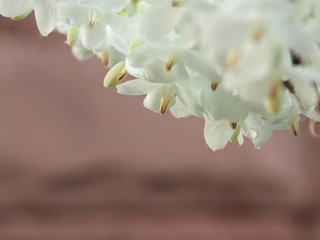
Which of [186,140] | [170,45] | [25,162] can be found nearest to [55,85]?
[25,162]

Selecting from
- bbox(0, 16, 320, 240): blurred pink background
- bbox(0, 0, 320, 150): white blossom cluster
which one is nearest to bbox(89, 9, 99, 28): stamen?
bbox(0, 0, 320, 150): white blossom cluster

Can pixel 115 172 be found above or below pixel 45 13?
above

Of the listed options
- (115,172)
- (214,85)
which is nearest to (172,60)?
(214,85)

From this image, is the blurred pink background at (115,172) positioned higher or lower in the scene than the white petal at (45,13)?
higher

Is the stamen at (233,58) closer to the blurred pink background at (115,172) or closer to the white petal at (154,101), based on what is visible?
the white petal at (154,101)

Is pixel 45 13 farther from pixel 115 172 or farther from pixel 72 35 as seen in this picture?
pixel 115 172

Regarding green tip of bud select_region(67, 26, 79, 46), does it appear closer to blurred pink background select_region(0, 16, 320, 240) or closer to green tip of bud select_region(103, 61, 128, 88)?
green tip of bud select_region(103, 61, 128, 88)

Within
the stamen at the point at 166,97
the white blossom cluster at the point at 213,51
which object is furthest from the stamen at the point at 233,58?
the stamen at the point at 166,97
